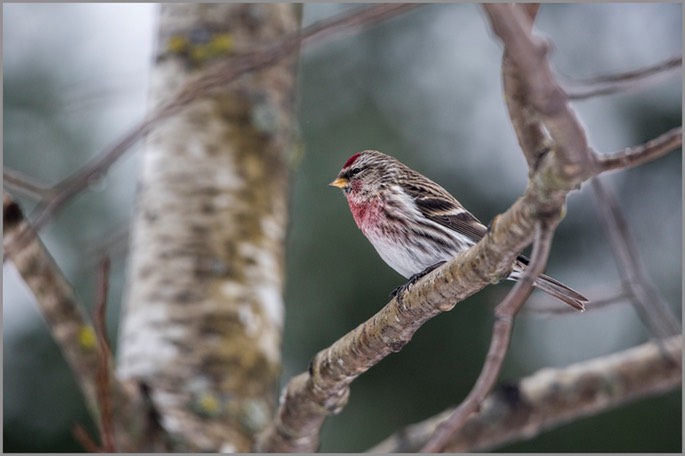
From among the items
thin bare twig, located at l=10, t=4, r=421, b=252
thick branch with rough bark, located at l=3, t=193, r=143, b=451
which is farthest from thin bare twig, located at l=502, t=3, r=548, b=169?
thick branch with rough bark, located at l=3, t=193, r=143, b=451

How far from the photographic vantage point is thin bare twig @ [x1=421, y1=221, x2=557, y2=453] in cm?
104

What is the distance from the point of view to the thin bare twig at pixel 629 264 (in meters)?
1.49

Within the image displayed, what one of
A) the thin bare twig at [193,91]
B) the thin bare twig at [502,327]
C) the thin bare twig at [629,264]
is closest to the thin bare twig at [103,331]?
the thin bare twig at [193,91]

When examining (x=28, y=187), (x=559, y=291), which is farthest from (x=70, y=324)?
(x=559, y=291)

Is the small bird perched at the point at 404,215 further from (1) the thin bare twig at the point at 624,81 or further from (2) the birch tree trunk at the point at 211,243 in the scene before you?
(1) the thin bare twig at the point at 624,81

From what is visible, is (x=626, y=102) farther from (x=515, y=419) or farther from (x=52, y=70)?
(x=52, y=70)

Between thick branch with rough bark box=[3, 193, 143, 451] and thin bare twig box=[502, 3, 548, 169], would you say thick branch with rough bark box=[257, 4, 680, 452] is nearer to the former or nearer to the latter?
thin bare twig box=[502, 3, 548, 169]

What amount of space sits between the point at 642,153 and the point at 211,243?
5.79ft

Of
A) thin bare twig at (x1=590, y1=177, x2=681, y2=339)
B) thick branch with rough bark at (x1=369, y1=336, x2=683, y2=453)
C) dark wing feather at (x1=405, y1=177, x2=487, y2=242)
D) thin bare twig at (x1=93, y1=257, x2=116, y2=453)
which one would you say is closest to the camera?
thin bare twig at (x1=93, y1=257, x2=116, y2=453)

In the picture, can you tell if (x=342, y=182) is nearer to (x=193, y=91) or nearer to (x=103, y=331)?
(x=193, y=91)

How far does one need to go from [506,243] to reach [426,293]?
0.25m

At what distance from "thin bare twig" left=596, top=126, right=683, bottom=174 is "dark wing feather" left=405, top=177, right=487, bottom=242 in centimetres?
104

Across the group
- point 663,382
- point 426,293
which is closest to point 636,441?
point 663,382

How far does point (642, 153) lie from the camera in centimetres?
93
